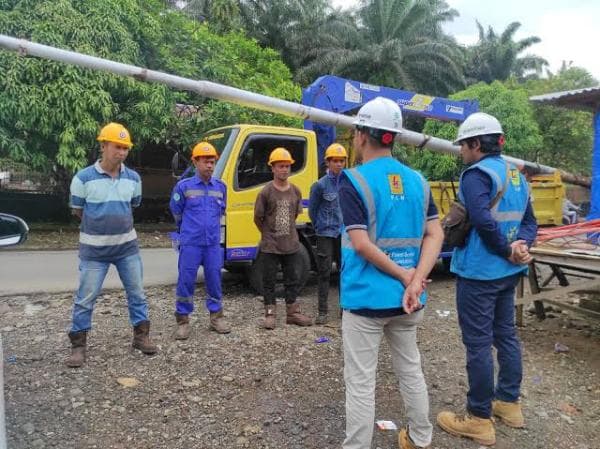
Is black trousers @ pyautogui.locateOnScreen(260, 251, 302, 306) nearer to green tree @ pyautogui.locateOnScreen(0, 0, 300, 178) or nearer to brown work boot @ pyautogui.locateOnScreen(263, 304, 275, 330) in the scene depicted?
brown work boot @ pyautogui.locateOnScreen(263, 304, 275, 330)

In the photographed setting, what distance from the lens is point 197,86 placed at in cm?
514

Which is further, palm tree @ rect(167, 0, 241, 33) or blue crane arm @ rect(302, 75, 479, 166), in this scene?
palm tree @ rect(167, 0, 241, 33)

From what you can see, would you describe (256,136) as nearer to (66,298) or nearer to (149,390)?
(66,298)

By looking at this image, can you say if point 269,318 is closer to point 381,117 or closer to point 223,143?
point 223,143

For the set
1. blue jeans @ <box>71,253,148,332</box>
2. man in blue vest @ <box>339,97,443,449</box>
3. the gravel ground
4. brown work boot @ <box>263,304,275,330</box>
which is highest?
man in blue vest @ <box>339,97,443,449</box>

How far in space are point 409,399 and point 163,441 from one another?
1.45 meters

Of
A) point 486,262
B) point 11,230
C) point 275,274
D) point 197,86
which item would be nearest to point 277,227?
point 275,274

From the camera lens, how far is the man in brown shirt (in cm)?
518

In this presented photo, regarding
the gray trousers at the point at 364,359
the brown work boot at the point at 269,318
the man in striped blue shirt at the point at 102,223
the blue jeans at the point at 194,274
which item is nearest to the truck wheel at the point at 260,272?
the brown work boot at the point at 269,318

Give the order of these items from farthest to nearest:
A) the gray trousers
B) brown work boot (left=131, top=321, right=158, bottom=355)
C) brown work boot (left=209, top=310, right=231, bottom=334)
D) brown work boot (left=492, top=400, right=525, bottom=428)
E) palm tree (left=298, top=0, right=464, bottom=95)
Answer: palm tree (left=298, top=0, right=464, bottom=95)
brown work boot (left=209, top=310, right=231, bottom=334)
brown work boot (left=131, top=321, right=158, bottom=355)
brown work boot (left=492, top=400, right=525, bottom=428)
the gray trousers

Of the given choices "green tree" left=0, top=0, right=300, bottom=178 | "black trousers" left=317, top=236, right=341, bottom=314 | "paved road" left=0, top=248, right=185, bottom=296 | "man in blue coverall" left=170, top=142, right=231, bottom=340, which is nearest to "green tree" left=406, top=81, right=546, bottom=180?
"green tree" left=0, top=0, right=300, bottom=178

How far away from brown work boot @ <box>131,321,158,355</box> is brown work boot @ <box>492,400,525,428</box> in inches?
105

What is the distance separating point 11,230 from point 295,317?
3.48 metres

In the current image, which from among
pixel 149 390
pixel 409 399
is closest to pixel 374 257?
pixel 409 399
